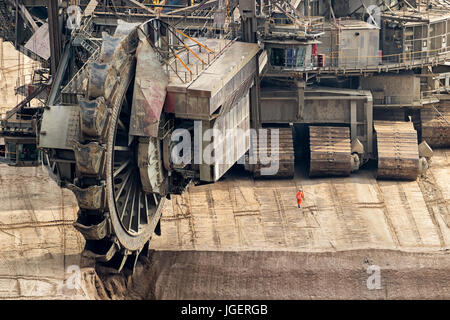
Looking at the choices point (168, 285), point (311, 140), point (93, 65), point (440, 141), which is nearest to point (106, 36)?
point (93, 65)

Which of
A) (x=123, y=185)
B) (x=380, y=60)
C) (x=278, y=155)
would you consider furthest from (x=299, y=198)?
(x=123, y=185)

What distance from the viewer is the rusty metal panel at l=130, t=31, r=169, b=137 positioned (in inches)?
1953

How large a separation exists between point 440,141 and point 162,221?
17803 millimetres

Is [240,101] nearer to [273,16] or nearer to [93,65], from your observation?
[273,16]

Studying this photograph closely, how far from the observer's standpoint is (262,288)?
56.7 m

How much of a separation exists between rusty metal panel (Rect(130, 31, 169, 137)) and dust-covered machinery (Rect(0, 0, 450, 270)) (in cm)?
5

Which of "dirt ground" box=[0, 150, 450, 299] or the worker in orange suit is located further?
the worker in orange suit

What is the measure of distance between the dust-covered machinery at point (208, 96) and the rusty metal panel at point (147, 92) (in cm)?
5

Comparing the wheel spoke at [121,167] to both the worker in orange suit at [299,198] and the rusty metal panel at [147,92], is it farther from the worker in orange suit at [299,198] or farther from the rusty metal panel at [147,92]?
the worker in orange suit at [299,198]

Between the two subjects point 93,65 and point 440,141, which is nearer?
point 93,65

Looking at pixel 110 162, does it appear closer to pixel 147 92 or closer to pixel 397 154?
pixel 147 92

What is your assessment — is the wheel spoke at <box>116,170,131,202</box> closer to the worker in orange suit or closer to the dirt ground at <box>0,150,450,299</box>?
the dirt ground at <box>0,150,450,299</box>

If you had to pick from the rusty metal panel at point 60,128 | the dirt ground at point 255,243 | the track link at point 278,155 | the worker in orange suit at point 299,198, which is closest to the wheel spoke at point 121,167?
the rusty metal panel at point 60,128

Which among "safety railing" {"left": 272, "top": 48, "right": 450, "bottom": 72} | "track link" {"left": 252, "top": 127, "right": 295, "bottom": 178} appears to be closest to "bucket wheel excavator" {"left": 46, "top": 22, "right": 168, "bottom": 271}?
"track link" {"left": 252, "top": 127, "right": 295, "bottom": 178}
